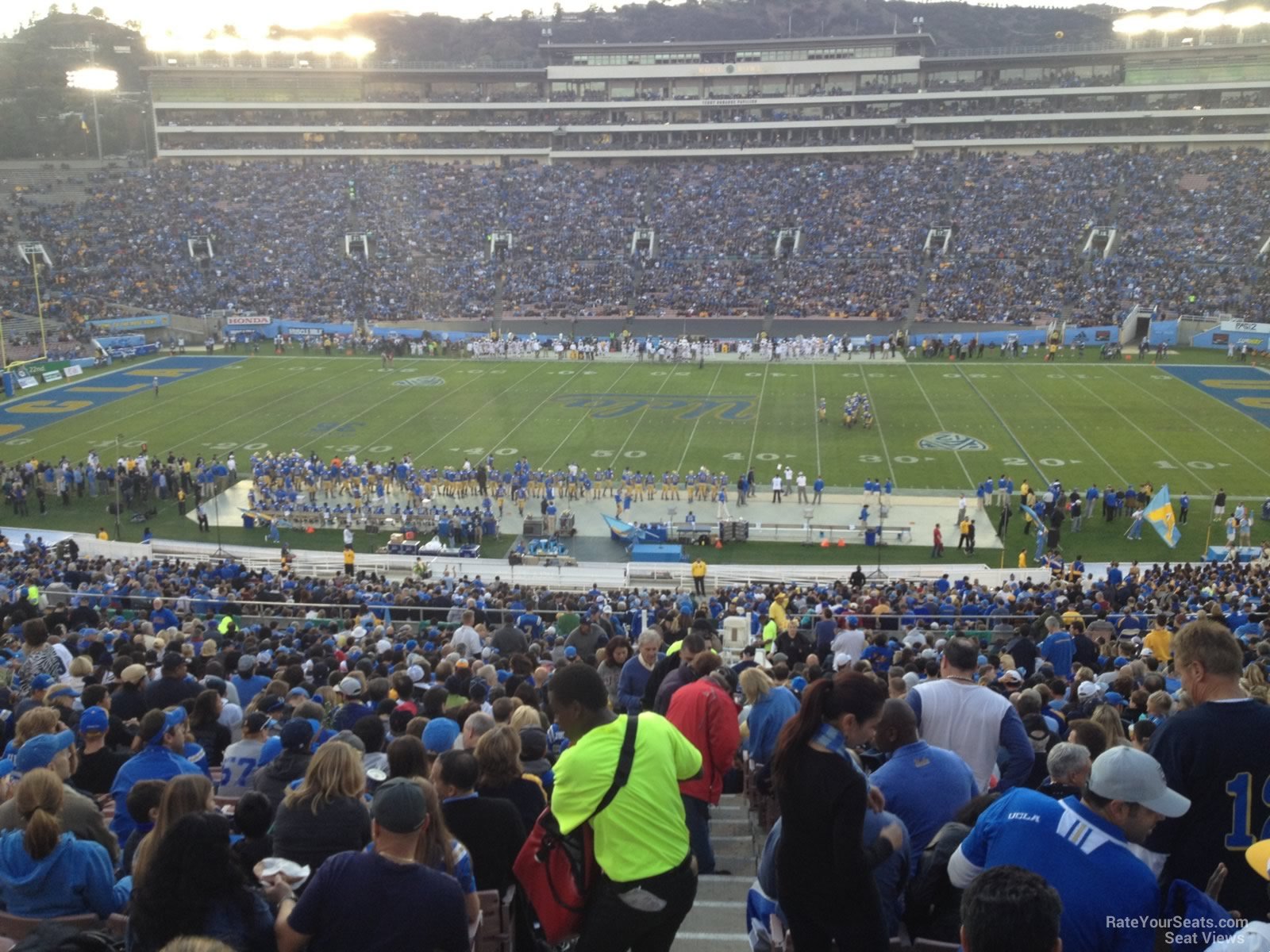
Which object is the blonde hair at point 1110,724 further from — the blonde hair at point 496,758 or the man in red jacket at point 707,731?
the blonde hair at point 496,758

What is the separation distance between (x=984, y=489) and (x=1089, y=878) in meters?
26.2

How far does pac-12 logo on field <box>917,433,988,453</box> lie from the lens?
111ft

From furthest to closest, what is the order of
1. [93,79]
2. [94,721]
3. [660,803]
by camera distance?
[93,79] → [94,721] → [660,803]

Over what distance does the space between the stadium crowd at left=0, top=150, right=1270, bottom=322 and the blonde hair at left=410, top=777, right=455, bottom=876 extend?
51341 millimetres

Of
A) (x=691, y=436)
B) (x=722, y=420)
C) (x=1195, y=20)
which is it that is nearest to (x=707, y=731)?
(x=691, y=436)

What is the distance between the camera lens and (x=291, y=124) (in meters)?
77.9

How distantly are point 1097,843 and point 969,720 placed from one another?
6.02ft

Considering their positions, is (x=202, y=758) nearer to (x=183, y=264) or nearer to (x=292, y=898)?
(x=292, y=898)

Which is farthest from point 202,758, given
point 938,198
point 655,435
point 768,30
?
point 768,30

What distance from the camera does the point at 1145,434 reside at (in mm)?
34625

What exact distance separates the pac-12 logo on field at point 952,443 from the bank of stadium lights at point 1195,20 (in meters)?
52.5

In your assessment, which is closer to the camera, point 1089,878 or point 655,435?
point 1089,878

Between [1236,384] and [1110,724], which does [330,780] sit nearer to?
[1110,724]

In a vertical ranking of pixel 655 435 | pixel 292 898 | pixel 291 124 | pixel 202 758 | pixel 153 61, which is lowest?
pixel 655 435
